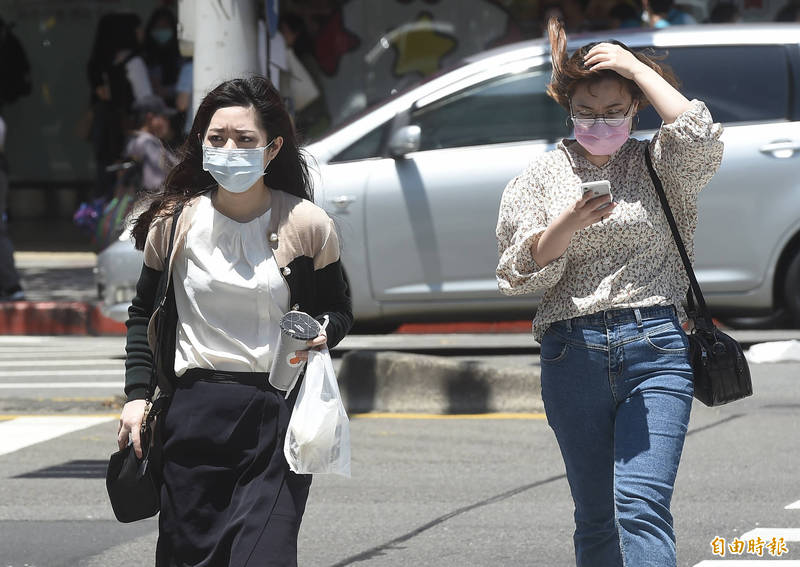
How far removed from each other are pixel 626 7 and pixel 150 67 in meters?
5.15

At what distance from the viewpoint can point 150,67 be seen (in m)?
16.5

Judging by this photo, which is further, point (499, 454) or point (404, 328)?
point (404, 328)

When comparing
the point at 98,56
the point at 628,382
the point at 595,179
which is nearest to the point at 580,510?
the point at 628,382

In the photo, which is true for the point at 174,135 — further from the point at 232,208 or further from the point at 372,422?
the point at 232,208

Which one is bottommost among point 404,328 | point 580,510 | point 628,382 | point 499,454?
point 404,328

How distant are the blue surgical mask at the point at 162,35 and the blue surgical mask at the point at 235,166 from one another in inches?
514

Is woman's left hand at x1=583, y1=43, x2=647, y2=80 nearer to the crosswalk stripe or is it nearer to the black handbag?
the black handbag

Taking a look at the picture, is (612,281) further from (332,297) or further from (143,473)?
(143,473)

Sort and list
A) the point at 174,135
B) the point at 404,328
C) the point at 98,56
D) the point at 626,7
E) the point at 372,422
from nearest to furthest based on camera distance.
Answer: the point at 372,422 < the point at 404,328 < the point at 174,135 < the point at 626,7 < the point at 98,56

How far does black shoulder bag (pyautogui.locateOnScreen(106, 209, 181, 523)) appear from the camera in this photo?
147 inches

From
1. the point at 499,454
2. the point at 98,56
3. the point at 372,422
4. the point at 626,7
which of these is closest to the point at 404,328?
the point at 372,422

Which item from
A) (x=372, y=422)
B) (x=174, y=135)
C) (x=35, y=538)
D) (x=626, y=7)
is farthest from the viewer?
(x=626, y=7)

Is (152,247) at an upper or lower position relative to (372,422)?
upper

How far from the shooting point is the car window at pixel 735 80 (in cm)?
933
